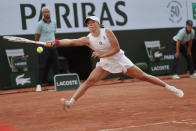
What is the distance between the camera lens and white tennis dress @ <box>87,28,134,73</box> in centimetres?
679

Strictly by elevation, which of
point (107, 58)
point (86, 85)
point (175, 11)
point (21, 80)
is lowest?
point (21, 80)

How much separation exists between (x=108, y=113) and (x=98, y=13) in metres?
7.66

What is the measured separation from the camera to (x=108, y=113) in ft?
22.8

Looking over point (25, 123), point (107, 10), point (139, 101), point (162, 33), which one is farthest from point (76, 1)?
point (25, 123)

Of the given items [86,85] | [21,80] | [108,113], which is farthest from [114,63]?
[21,80]

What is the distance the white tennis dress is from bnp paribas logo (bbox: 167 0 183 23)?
363 inches

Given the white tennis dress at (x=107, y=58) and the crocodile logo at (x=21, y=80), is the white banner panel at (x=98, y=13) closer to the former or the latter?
the crocodile logo at (x=21, y=80)

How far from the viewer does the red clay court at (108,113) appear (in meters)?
5.70

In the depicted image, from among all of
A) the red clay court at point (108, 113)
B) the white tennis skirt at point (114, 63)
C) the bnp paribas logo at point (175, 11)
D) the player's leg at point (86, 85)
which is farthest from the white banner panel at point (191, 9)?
the player's leg at point (86, 85)

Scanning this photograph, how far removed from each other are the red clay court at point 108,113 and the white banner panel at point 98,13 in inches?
145

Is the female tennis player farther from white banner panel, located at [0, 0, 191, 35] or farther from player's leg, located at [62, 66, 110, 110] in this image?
white banner panel, located at [0, 0, 191, 35]

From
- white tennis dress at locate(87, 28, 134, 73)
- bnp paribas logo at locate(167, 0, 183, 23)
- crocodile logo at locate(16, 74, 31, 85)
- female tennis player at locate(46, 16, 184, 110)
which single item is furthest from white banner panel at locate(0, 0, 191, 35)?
white tennis dress at locate(87, 28, 134, 73)

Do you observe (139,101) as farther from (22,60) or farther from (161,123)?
(22,60)

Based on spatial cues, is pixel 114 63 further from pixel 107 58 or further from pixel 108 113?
pixel 108 113
